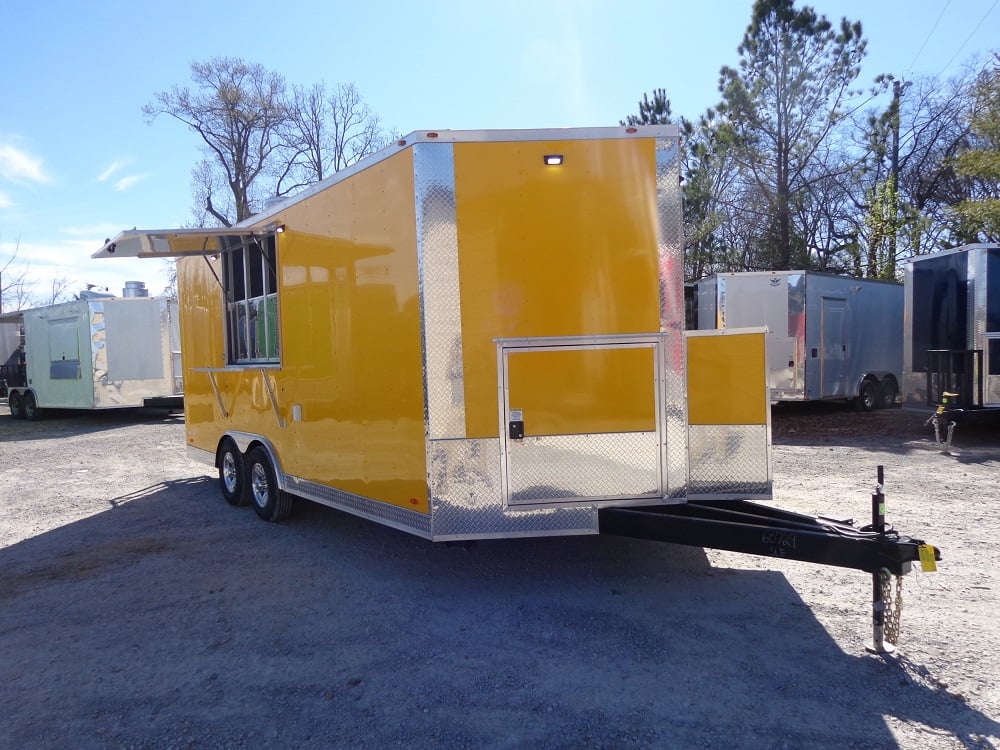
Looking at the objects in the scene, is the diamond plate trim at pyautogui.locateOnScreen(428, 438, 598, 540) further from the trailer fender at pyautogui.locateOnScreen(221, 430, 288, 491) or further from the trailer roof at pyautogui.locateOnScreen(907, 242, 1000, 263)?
the trailer roof at pyautogui.locateOnScreen(907, 242, 1000, 263)

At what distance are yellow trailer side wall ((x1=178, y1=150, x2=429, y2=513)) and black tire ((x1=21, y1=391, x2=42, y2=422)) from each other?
14796 millimetres

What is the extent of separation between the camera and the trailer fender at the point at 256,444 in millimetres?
6270

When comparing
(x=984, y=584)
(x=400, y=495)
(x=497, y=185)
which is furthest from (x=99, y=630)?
(x=984, y=584)

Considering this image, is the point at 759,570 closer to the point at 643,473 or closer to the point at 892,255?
the point at 643,473

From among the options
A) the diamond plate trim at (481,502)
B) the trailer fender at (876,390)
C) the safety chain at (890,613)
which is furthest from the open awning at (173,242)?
the trailer fender at (876,390)

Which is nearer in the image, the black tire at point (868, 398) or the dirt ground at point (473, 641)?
the dirt ground at point (473, 641)

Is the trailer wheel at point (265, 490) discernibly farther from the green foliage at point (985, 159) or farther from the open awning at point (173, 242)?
the green foliage at point (985, 159)

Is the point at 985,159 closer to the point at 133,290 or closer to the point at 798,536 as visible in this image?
the point at 798,536

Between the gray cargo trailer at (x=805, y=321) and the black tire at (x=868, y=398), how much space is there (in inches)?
8.6

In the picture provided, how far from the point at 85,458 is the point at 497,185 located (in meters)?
9.91

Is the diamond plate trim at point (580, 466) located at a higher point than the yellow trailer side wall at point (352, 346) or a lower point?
lower

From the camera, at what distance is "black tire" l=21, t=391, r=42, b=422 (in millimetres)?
18219

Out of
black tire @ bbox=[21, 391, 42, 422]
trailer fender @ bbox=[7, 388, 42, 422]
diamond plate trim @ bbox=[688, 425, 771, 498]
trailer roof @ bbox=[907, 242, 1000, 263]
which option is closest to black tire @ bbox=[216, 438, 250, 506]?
diamond plate trim @ bbox=[688, 425, 771, 498]

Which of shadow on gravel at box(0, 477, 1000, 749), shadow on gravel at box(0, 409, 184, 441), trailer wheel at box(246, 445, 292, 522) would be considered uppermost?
trailer wheel at box(246, 445, 292, 522)
